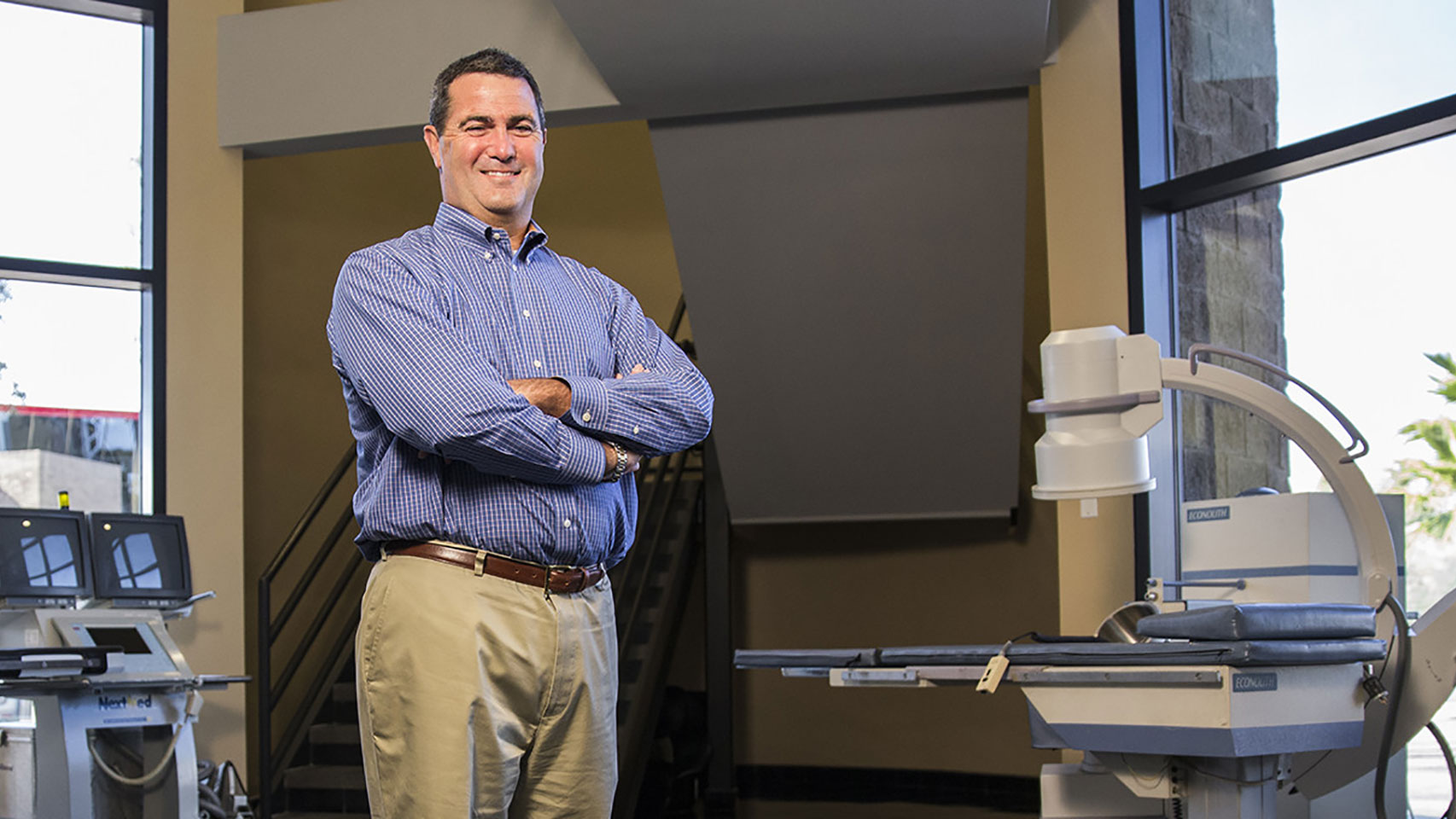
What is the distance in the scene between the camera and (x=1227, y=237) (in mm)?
4047

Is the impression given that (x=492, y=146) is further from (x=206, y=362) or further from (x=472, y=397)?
(x=206, y=362)

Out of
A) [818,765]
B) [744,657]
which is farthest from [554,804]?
[818,765]

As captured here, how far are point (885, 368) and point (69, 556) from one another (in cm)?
286

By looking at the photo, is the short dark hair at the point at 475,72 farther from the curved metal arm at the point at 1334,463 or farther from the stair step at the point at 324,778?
the stair step at the point at 324,778

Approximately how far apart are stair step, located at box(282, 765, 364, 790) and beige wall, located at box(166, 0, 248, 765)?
542mm

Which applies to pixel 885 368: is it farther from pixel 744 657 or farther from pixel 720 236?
pixel 744 657

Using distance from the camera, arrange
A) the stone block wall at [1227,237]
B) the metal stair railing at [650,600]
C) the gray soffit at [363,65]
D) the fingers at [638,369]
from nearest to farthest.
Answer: the fingers at [638,369] < the stone block wall at [1227,237] < the gray soffit at [363,65] < the metal stair railing at [650,600]

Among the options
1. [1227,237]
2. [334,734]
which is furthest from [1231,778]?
[334,734]

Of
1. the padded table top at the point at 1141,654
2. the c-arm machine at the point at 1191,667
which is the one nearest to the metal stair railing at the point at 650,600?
the padded table top at the point at 1141,654

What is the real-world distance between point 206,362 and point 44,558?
44.6 inches

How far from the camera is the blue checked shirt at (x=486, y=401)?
65.6 inches

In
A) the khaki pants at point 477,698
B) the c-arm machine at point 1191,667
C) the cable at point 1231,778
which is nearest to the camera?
the khaki pants at point 477,698

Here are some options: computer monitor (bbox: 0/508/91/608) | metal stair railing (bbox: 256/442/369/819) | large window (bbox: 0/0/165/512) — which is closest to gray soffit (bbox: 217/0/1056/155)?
large window (bbox: 0/0/165/512)

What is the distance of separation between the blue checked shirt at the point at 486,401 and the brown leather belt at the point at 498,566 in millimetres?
14
